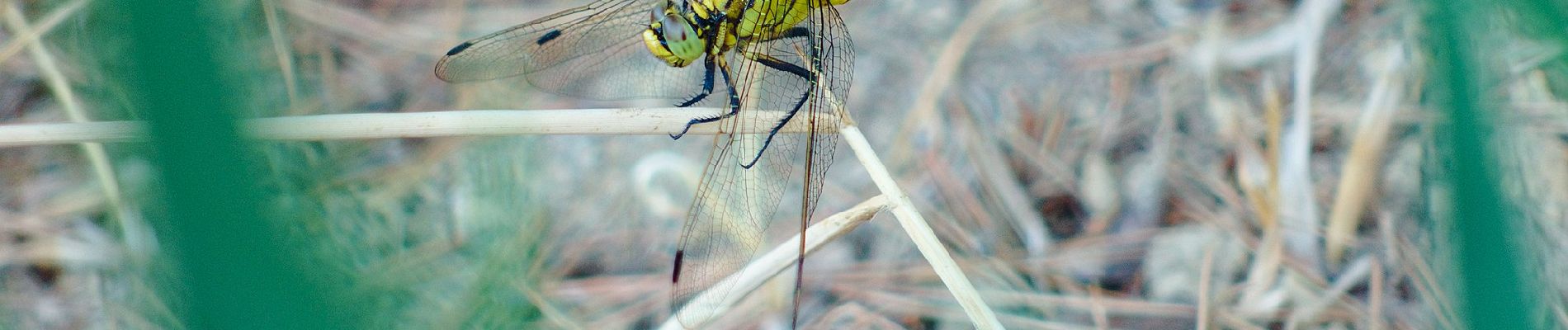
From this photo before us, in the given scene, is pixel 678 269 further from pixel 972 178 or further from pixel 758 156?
pixel 972 178

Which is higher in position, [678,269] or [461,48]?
[461,48]

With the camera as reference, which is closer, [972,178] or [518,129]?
[518,129]

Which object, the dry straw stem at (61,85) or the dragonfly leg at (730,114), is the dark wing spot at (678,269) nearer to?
the dragonfly leg at (730,114)

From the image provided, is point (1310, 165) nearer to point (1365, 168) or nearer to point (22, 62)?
point (1365, 168)

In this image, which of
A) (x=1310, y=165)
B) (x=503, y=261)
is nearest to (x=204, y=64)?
(x=503, y=261)

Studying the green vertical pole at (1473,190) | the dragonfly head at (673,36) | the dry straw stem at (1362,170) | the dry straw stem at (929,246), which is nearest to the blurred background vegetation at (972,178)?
the dry straw stem at (1362,170)

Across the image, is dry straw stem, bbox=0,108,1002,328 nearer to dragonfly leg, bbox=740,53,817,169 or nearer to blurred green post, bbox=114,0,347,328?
dragonfly leg, bbox=740,53,817,169

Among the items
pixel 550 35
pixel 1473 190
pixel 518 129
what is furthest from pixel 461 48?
pixel 1473 190
